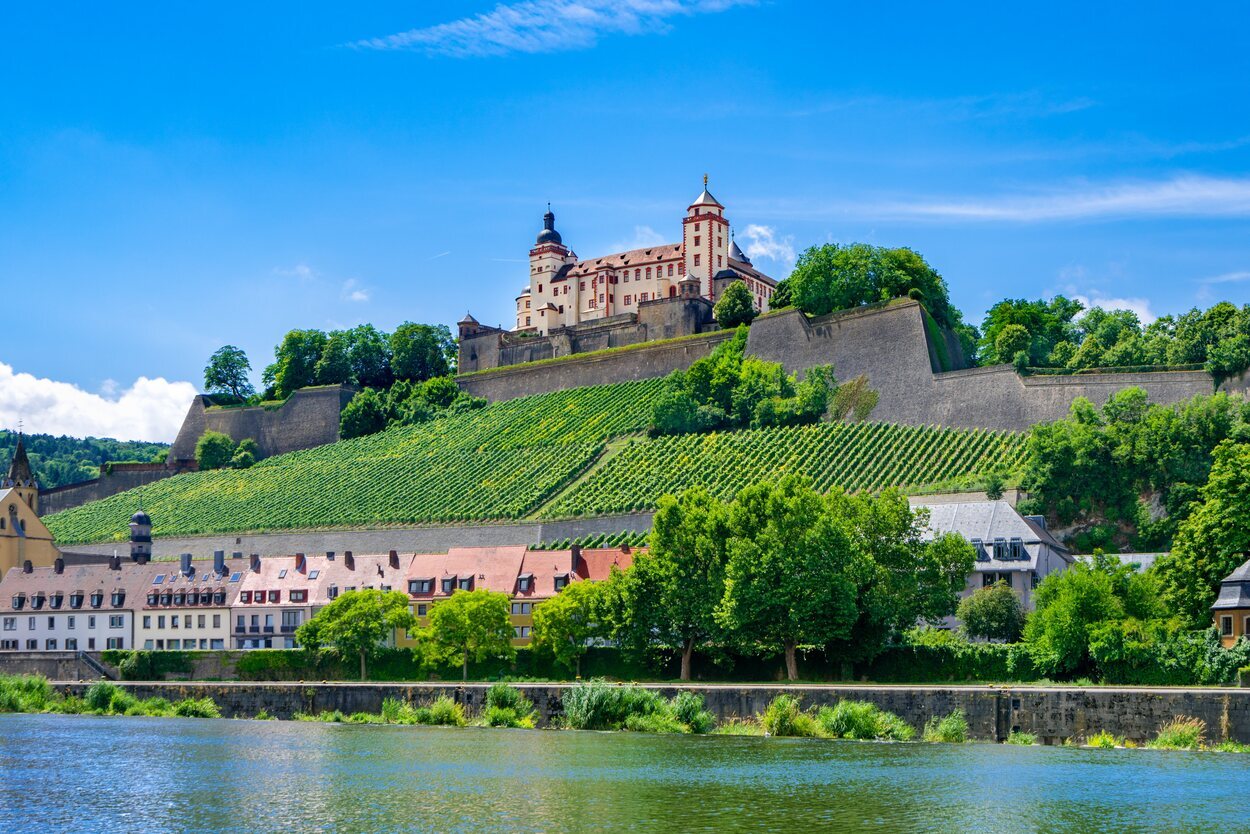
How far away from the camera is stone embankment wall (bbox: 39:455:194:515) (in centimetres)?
10688

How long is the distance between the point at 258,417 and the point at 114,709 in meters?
62.3

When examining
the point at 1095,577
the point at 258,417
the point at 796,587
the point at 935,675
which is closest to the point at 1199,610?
the point at 1095,577

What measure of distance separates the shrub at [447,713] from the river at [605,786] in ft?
11.4

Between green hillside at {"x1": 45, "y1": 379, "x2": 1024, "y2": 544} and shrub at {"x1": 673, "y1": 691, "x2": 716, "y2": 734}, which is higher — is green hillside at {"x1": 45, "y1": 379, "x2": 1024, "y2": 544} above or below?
above

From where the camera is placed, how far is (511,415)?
318 ft

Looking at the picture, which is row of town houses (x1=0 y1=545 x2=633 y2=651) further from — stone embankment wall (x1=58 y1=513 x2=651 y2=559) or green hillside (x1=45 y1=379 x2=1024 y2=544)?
green hillside (x1=45 y1=379 x2=1024 y2=544)

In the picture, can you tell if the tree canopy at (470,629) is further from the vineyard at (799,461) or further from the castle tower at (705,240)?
the castle tower at (705,240)

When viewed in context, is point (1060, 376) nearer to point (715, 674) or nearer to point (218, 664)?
point (715, 674)

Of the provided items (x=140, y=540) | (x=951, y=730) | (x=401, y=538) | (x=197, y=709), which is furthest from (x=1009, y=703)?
(x=140, y=540)

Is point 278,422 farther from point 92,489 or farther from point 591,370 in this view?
point 591,370

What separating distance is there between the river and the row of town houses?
21873mm

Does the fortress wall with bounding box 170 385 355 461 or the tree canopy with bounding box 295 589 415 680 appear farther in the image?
the fortress wall with bounding box 170 385 355 461

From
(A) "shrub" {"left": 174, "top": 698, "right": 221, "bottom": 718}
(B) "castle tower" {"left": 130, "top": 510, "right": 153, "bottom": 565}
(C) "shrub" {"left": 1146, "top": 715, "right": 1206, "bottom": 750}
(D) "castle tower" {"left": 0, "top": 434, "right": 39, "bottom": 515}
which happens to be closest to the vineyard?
(B) "castle tower" {"left": 130, "top": 510, "right": 153, "bottom": 565}

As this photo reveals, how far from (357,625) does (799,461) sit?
24842 mm
